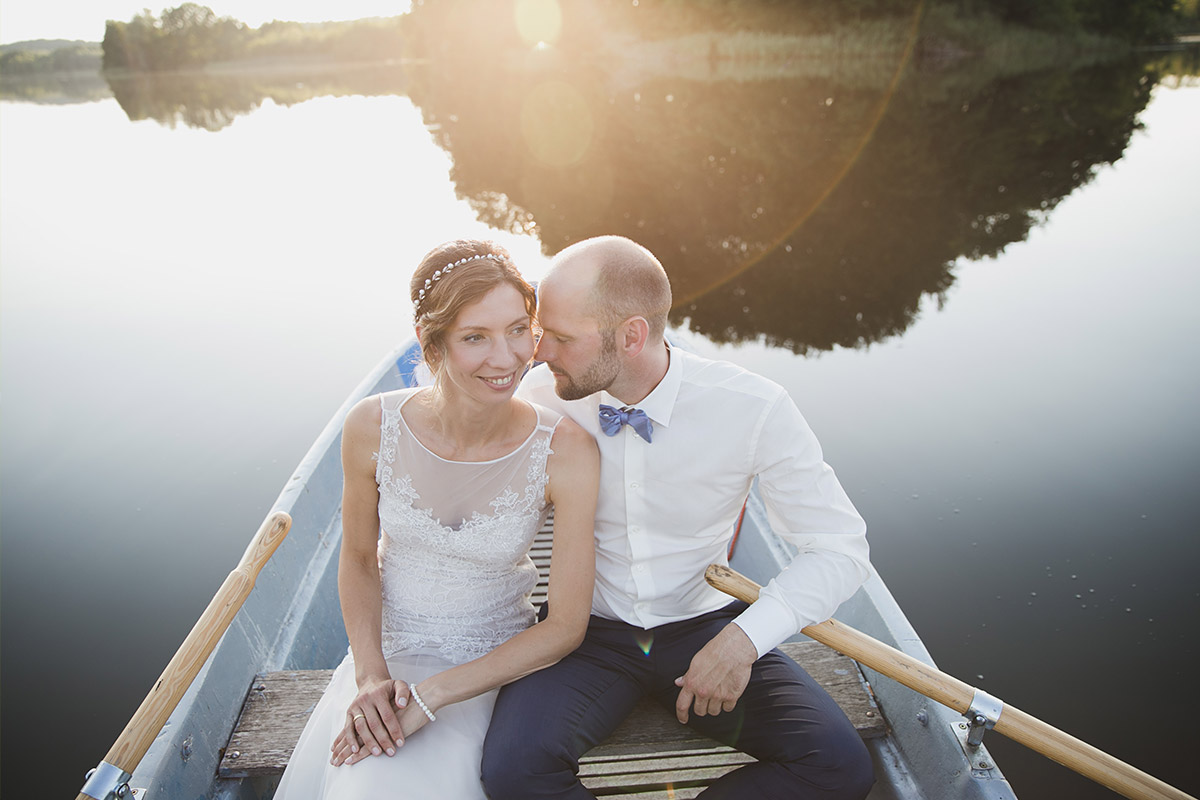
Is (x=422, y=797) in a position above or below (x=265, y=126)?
below

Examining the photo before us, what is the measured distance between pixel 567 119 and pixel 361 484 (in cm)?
2154

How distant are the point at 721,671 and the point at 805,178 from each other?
1351 centimetres

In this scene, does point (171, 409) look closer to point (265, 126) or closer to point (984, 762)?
point (984, 762)

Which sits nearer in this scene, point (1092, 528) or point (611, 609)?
point (611, 609)

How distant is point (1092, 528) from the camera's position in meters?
4.36

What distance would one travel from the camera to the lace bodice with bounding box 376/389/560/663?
2086 mm

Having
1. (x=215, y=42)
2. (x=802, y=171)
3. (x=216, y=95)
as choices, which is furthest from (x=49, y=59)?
(x=802, y=171)

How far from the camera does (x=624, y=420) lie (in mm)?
2045

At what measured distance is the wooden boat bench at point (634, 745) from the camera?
80.7 inches

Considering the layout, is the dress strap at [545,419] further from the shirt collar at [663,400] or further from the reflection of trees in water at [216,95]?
the reflection of trees in water at [216,95]

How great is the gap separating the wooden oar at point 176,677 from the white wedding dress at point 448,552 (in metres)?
0.35

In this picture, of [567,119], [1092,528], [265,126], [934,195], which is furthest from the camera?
[265,126]

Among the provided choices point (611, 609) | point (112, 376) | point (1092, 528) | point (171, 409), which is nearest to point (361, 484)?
point (611, 609)

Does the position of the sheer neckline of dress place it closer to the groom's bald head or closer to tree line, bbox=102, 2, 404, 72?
the groom's bald head
